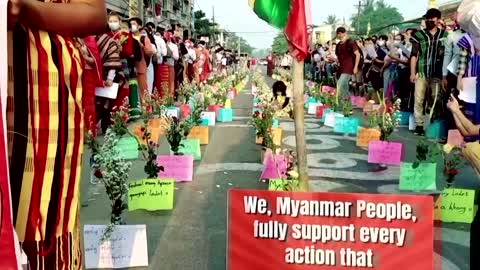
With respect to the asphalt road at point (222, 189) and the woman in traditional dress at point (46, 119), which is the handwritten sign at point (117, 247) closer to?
the asphalt road at point (222, 189)

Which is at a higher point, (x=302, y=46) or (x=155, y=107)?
(x=302, y=46)

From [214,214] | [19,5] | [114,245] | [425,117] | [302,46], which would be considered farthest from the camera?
[425,117]

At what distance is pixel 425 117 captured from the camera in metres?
10.9

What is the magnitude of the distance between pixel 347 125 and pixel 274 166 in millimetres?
4483

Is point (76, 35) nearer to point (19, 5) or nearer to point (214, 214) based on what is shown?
point (19, 5)

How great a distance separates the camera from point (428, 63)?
10.2 meters

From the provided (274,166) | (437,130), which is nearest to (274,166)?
(274,166)

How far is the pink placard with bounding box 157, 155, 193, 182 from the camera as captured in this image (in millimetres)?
6281

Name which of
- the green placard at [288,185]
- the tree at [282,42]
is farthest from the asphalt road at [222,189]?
the tree at [282,42]

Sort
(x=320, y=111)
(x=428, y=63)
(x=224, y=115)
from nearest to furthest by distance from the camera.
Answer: (x=428, y=63), (x=224, y=115), (x=320, y=111)

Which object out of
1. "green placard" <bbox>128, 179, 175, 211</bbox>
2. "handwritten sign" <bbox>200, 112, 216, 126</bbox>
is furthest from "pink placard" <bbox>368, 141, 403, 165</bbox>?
"handwritten sign" <bbox>200, 112, 216, 126</bbox>

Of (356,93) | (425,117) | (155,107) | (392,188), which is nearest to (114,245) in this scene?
(392,188)

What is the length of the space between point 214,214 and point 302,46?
2.17 metres

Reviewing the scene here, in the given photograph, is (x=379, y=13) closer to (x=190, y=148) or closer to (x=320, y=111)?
(x=320, y=111)
